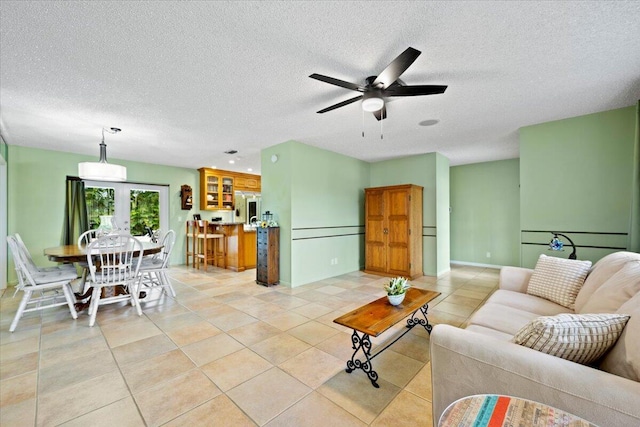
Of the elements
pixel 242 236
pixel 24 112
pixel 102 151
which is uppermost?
pixel 24 112

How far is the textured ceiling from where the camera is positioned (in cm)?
164

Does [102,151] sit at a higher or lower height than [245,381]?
higher

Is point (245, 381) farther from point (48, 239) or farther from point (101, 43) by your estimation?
point (48, 239)

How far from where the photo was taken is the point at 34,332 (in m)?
2.65

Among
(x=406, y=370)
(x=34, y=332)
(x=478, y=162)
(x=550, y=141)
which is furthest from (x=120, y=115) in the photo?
(x=478, y=162)

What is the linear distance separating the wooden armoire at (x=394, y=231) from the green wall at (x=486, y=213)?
6.23 ft

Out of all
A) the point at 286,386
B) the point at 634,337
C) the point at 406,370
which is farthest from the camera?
the point at 406,370

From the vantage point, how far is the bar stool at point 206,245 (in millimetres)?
5749

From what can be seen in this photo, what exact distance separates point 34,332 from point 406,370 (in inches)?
144

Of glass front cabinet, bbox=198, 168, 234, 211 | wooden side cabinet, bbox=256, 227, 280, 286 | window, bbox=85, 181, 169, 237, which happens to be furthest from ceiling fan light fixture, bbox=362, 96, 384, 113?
window, bbox=85, 181, 169, 237

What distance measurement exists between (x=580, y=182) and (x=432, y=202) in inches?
86.3

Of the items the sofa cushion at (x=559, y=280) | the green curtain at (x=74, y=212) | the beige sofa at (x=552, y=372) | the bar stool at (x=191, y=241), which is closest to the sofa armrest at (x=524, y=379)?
the beige sofa at (x=552, y=372)

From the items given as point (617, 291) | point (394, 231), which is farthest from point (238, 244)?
point (617, 291)

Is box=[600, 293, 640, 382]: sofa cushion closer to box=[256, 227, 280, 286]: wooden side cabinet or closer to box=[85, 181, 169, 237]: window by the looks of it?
box=[256, 227, 280, 286]: wooden side cabinet
